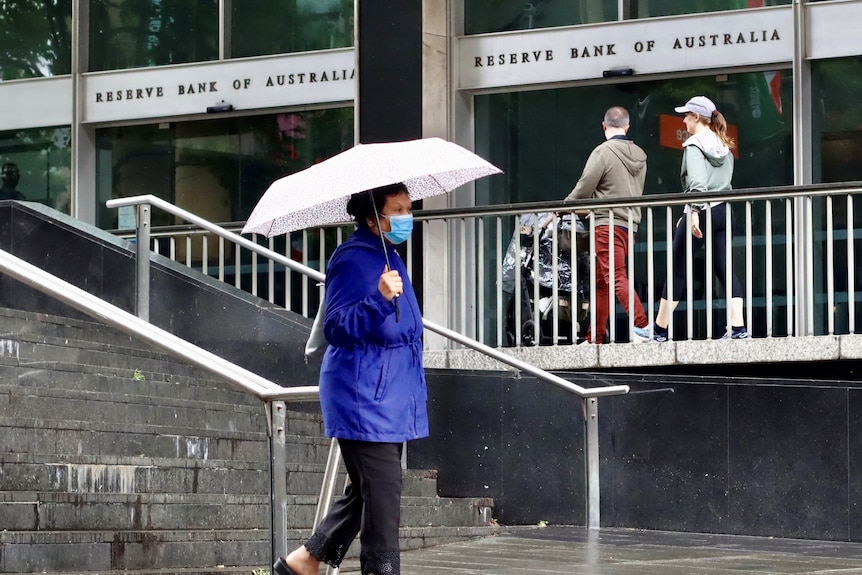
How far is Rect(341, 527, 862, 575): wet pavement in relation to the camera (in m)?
7.85

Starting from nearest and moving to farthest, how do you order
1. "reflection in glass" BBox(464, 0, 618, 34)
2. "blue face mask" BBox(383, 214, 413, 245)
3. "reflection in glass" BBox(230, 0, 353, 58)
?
"blue face mask" BBox(383, 214, 413, 245)
"reflection in glass" BBox(464, 0, 618, 34)
"reflection in glass" BBox(230, 0, 353, 58)

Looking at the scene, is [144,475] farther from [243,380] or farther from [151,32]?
[151,32]

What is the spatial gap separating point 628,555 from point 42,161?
374 inches

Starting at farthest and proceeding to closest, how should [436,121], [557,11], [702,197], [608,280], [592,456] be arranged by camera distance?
[557,11], [436,121], [608,280], [702,197], [592,456]

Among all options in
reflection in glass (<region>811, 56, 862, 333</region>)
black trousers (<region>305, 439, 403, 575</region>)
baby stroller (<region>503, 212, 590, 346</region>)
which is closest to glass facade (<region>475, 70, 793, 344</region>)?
reflection in glass (<region>811, 56, 862, 333</region>)

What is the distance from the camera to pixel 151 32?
16.2 metres

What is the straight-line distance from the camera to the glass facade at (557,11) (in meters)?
14.1

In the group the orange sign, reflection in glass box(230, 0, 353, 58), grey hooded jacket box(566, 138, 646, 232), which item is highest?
reflection in glass box(230, 0, 353, 58)

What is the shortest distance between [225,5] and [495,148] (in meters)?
3.14

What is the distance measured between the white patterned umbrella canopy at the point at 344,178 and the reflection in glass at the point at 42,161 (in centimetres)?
1058

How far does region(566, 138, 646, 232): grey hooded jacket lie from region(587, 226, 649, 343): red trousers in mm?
99

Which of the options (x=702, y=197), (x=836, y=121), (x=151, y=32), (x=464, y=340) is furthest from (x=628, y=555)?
(x=151, y=32)

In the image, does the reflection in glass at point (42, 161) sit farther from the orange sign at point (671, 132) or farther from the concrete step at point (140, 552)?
the concrete step at point (140, 552)

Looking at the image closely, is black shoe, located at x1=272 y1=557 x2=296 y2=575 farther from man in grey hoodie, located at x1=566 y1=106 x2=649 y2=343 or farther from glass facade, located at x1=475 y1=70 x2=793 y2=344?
glass facade, located at x1=475 y1=70 x2=793 y2=344
